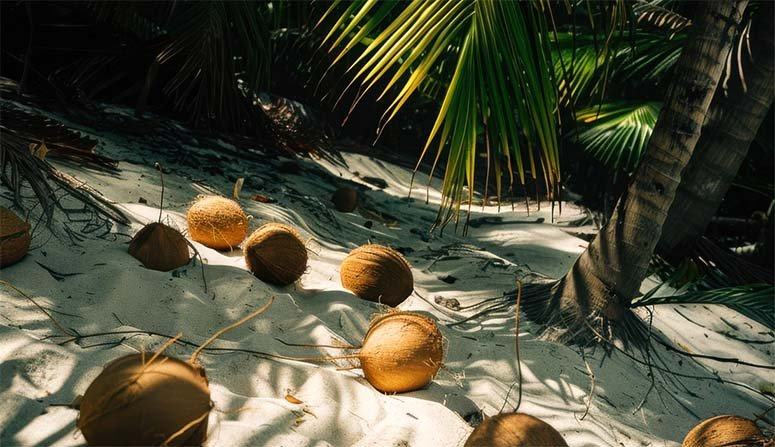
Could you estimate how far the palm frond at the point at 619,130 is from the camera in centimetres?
517

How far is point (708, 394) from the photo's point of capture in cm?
305

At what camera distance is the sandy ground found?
183 centimetres

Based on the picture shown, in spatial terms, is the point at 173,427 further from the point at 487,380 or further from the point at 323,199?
the point at 323,199

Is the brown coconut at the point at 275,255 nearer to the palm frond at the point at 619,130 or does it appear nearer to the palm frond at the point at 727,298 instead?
the palm frond at the point at 727,298

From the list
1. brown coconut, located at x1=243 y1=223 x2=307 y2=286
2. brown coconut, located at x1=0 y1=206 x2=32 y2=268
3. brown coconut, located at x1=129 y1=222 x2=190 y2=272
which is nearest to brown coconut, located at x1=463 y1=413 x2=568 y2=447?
brown coconut, located at x1=243 y1=223 x2=307 y2=286

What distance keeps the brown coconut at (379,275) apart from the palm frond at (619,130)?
2754 millimetres

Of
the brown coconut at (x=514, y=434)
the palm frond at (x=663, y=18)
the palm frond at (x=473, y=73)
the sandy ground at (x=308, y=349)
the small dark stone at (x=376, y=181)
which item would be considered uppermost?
the palm frond at (x=663, y=18)

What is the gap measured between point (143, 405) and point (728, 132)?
3.66 meters

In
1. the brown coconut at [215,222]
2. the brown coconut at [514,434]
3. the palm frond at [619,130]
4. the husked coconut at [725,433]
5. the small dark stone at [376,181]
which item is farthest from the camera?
the small dark stone at [376,181]

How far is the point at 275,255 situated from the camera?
2869 millimetres

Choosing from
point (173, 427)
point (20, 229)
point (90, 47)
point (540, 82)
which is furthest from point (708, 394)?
point (90, 47)

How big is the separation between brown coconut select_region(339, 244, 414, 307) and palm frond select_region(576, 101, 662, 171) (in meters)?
2.75

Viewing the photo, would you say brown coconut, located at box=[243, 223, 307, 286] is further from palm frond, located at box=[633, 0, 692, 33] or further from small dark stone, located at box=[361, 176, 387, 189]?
small dark stone, located at box=[361, 176, 387, 189]

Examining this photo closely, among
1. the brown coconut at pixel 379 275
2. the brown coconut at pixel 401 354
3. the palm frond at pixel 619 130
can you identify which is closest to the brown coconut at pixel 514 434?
the brown coconut at pixel 401 354
